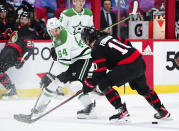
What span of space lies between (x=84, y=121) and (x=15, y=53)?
2062mm

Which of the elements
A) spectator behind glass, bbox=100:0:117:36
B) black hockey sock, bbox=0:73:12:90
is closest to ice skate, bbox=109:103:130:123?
black hockey sock, bbox=0:73:12:90

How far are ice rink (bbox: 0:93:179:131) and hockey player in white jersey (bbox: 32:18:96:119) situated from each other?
15 cm

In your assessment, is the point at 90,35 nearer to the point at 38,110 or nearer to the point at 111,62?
the point at 111,62

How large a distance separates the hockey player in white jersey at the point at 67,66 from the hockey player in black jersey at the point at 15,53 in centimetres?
144

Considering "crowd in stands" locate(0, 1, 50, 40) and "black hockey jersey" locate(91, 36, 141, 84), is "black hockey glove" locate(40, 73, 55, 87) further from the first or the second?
"crowd in stands" locate(0, 1, 50, 40)

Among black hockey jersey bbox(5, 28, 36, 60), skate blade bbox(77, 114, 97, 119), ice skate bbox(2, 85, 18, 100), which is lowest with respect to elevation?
ice skate bbox(2, 85, 18, 100)

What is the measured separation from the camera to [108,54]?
4605 millimetres

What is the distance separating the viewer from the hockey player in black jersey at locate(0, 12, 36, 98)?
6555mm

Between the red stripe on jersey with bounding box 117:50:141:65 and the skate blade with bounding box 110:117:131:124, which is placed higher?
the red stripe on jersey with bounding box 117:50:141:65

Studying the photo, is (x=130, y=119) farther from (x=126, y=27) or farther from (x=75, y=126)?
(x=126, y=27)

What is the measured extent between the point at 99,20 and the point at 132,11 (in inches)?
35.3

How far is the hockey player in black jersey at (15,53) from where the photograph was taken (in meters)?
6.55

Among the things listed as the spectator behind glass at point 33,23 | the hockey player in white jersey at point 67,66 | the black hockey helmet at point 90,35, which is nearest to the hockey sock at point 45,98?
the hockey player in white jersey at point 67,66

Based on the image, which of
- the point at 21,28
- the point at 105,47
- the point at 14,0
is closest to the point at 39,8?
the point at 14,0
